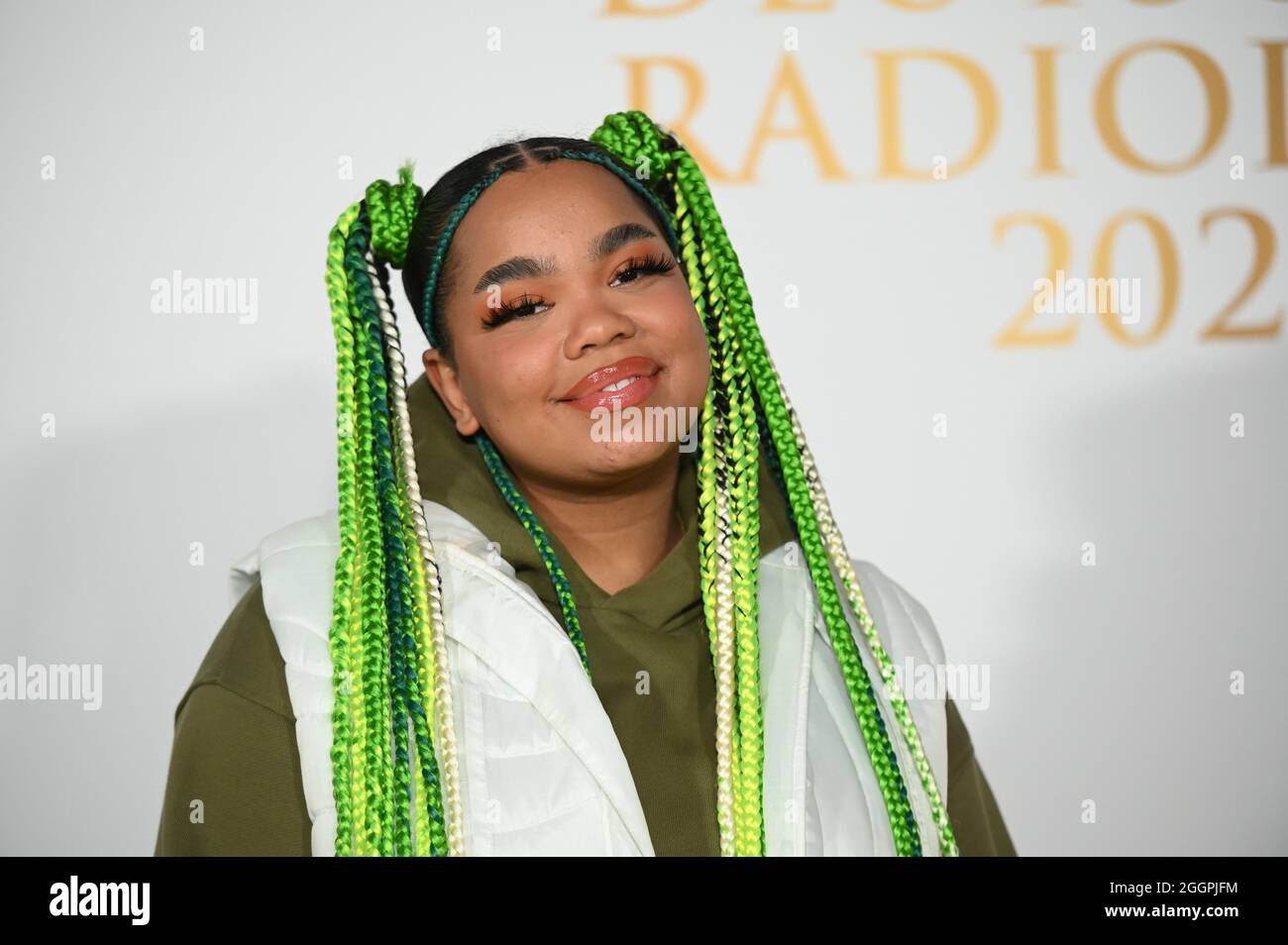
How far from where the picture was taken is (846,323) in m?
2.13

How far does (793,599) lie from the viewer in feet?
4.58

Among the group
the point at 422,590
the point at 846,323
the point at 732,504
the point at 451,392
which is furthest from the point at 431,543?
the point at 846,323

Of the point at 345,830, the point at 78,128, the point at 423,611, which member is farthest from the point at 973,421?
the point at 78,128

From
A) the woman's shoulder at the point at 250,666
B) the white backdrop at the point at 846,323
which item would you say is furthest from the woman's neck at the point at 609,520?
the white backdrop at the point at 846,323

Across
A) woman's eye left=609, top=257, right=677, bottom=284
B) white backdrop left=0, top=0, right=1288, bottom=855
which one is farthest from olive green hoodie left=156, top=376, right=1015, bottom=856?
white backdrop left=0, top=0, right=1288, bottom=855

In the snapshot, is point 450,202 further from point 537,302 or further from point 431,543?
point 431,543

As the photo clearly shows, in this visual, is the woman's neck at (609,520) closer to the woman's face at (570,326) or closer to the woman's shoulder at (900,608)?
the woman's face at (570,326)

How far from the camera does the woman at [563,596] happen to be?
46.3 inches

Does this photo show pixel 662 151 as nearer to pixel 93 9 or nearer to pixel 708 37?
pixel 708 37

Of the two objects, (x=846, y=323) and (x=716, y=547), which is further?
(x=846, y=323)

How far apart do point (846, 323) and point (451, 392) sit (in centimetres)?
90

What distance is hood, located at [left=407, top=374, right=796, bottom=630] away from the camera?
53.1 inches

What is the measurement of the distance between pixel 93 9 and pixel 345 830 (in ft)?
4.92

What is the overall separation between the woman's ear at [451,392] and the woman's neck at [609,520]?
7 cm
